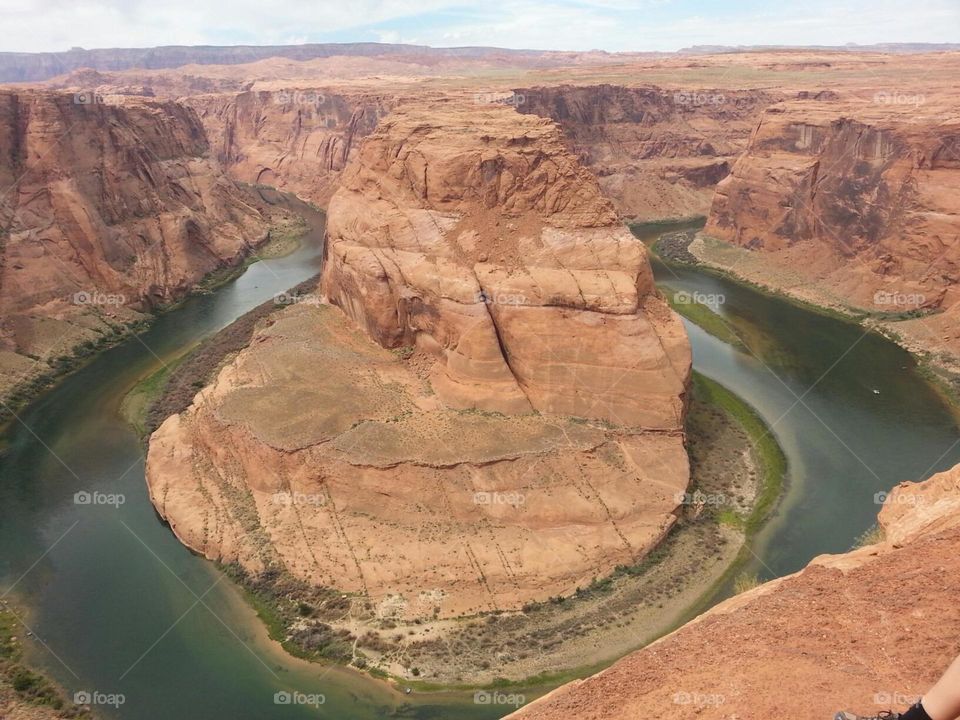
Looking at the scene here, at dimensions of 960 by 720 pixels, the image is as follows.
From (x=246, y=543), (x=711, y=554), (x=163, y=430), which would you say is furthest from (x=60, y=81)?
(x=711, y=554)

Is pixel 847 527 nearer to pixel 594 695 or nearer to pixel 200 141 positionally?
pixel 594 695

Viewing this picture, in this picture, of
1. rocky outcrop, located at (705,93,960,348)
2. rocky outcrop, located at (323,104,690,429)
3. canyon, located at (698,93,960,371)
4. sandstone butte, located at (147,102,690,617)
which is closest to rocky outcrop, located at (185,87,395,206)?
rocky outcrop, located at (705,93,960,348)

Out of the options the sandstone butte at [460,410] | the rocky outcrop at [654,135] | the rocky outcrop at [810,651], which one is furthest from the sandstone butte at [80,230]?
the rocky outcrop at [654,135]

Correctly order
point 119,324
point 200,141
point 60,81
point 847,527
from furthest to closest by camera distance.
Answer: point 60,81 < point 200,141 < point 119,324 < point 847,527

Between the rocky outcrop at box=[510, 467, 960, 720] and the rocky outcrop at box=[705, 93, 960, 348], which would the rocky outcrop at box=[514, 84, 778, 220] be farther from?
the rocky outcrop at box=[510, 467, 960, 720]

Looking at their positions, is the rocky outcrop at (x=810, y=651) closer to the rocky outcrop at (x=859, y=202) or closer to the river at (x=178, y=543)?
the river at (x=178, y=543)
